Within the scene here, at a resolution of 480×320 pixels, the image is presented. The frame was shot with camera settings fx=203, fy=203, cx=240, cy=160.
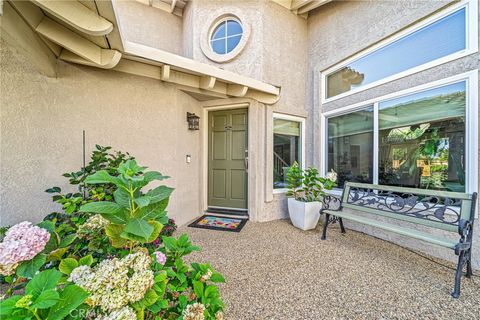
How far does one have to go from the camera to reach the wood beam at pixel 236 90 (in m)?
3.43

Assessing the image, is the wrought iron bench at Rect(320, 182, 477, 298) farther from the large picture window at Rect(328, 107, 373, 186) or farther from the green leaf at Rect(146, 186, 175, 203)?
the green leaf at Rect(146, 186, 175, 203)

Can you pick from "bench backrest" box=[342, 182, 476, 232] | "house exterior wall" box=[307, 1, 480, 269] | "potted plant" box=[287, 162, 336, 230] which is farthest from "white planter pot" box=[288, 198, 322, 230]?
"house exterior wall" box=[307, 1, 480, 269]

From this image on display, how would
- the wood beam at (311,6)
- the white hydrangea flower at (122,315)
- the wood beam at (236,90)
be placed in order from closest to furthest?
the white hydrangea flower at (122,315)
the wood beam at (236,90)
the wood beam at (311,6)

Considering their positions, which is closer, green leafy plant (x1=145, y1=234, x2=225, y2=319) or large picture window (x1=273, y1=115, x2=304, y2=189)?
green leafy plant (x1=145, y1=234, x2=225, y2=319)

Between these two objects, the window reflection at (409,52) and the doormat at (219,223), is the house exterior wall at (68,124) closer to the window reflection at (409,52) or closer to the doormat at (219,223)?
the doormat at (219,223)

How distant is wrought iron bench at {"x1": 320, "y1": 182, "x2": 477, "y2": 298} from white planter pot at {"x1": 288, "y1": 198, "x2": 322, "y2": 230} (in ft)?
0.93

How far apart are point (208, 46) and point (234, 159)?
2.35 meters

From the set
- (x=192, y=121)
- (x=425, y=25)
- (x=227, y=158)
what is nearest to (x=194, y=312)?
(x=192, y=121)

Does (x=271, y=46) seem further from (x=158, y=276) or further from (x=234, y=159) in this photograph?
(x=158, y=276)

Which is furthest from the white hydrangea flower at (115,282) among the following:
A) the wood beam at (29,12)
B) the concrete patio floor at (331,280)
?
the wood beam at (29,12)

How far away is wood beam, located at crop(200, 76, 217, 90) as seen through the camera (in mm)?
3105

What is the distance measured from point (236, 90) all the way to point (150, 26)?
2703 mm

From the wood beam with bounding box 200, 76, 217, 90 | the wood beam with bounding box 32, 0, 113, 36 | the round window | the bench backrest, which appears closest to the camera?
the wood beam with bounding box 32, 0, 113, 36

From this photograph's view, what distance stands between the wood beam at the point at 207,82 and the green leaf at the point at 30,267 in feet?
9.28
